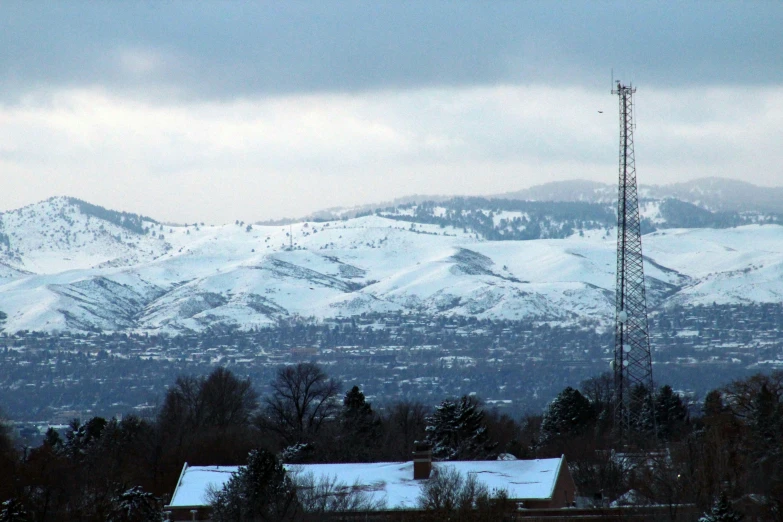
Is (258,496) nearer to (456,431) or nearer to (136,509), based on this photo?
(136,509)

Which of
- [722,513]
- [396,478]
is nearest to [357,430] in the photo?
[396,478]

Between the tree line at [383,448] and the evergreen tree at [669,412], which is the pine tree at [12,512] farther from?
the evergreen tree at [669,412]

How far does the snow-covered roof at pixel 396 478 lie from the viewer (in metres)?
57.9

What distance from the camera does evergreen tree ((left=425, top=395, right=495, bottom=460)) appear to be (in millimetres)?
90750

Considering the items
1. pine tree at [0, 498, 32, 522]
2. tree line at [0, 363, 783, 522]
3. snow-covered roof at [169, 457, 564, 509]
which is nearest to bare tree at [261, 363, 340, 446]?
tree line at [0, 363, 783, 522]

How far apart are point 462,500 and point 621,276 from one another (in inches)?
993

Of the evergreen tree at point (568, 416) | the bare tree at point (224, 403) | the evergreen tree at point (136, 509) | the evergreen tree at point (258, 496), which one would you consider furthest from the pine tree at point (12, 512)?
the evergreen tree at point (568, 416)

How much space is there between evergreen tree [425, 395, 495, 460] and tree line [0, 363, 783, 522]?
10cm

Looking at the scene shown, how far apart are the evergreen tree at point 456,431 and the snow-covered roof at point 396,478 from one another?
2775cm

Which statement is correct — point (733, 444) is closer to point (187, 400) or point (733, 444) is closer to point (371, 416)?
point (371, 416)

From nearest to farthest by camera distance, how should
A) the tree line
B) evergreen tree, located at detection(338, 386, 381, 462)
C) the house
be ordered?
the tree line, the house, evergreen tree, located at detection(338, 386, 381, 462)

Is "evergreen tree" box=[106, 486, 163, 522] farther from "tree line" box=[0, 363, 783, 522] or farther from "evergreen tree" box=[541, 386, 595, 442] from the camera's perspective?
"evergreen tree" box=[541, 386, 595, 442]

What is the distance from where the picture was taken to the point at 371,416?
10506 centimetres

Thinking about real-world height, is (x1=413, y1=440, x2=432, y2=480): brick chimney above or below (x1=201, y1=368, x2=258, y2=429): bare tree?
above
